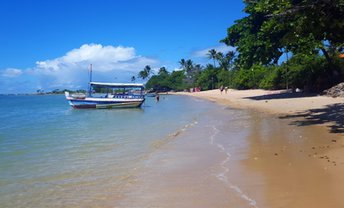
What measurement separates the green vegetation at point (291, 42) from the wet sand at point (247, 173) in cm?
399

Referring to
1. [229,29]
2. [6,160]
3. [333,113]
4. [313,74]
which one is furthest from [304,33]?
[229,29]

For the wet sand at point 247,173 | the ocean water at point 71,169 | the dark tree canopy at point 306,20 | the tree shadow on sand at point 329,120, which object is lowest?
the ocean water at point 71,169

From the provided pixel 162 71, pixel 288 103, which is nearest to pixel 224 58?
pixel 162 71

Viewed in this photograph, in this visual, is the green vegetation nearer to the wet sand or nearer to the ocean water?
the wet sand

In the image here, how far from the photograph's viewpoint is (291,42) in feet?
59.0

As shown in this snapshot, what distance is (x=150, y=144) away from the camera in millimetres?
14648

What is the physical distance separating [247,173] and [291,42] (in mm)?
11344

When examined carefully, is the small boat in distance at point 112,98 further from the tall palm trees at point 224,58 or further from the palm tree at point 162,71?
the palm tree at point 162,71

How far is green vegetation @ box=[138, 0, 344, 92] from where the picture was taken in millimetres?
12850

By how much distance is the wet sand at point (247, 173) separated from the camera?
657 centimetres

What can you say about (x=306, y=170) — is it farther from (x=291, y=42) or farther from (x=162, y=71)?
(x=162, y=71)

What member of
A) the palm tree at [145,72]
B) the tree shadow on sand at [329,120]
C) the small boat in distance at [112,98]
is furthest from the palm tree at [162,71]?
the tree shadow on sand at [329,120]

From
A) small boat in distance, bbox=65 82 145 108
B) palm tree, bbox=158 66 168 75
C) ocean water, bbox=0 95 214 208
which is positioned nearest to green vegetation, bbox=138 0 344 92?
ocean water, bbox=0 95 214 208

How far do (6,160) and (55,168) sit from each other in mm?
3009
